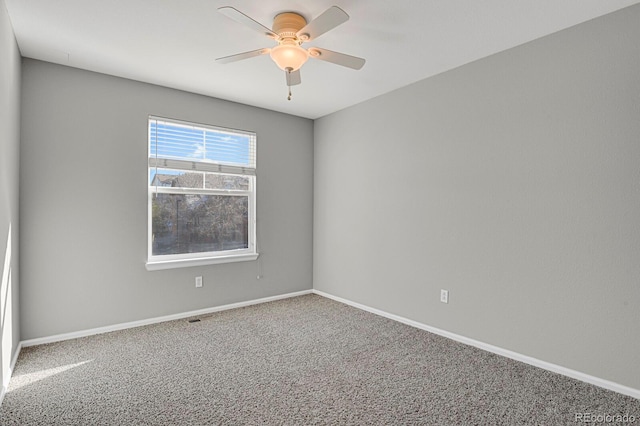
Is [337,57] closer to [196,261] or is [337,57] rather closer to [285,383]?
[285,383]

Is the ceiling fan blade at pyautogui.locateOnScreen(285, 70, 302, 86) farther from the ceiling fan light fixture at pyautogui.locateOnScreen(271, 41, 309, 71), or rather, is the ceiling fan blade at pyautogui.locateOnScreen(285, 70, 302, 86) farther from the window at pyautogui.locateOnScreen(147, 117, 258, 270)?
the window at pyautogui.locateOnScreen(147, 117, 258, 270)

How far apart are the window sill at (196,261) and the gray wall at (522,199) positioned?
1.47 m

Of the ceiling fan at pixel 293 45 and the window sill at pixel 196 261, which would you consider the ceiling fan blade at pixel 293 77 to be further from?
the window sill at pixel 196 261

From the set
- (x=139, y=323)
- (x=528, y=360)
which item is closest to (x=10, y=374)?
(x=139, y=323)

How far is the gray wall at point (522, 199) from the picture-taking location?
2.25 m

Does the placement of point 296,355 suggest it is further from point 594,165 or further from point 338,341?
point 594,165

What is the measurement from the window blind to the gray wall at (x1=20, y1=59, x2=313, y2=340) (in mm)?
99

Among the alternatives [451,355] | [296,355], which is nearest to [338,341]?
[296,355]

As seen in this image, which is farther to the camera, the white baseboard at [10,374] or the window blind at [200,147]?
the window blind at [200,147]

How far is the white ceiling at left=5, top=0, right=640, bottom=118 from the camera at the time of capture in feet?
7.26

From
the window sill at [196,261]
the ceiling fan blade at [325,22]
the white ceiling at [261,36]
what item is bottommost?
the window sill at [196,261]

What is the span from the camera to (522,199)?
2.71m

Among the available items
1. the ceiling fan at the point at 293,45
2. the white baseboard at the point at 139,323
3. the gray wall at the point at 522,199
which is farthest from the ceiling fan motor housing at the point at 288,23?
the white baseboard at the point at 139,323

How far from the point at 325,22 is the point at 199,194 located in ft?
8.44
